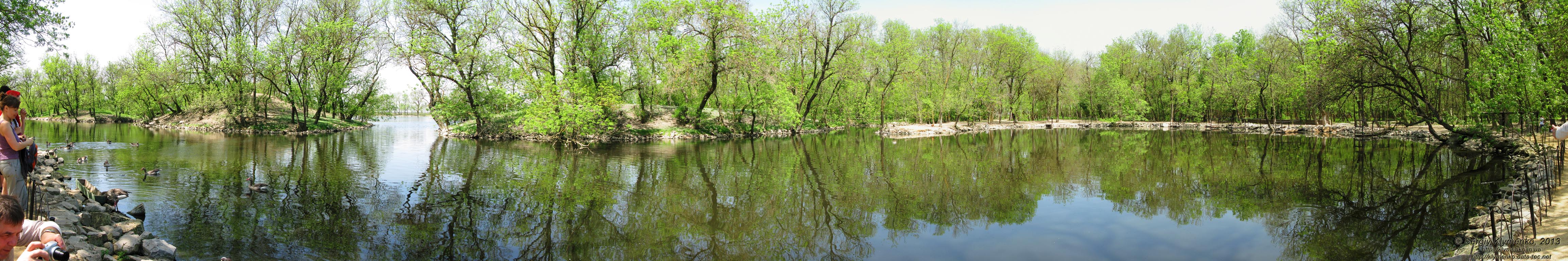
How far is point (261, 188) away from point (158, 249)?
6.20 meters

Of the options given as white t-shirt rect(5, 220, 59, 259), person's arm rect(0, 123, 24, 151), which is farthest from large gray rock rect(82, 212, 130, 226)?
white t-shirt rect(5, 220, 59, 259)

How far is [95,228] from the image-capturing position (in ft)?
23.9

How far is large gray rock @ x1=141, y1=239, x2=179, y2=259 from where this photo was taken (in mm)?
6566

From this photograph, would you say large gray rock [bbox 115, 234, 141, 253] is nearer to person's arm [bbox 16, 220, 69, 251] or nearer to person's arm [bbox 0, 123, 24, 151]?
person's arm [bbox 0, 123, 24, 151]

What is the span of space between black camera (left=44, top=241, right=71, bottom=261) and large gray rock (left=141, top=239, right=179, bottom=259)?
3682mm

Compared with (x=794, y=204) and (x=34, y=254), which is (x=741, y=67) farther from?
(x=34, y=254)

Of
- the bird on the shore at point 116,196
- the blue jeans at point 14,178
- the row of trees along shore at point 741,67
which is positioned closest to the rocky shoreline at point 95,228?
the bird on the shore at point 116,196

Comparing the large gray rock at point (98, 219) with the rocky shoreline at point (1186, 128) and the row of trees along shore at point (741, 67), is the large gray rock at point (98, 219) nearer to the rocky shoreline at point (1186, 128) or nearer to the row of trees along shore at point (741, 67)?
the row of trees along shore at point (741, 67)

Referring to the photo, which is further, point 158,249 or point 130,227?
point 130,227

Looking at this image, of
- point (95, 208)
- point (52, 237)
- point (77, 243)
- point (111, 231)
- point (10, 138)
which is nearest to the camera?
point (52, 237)

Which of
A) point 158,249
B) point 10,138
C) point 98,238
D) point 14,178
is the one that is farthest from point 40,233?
point 14,178

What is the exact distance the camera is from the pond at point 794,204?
771 cm

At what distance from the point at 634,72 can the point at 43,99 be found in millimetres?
66174

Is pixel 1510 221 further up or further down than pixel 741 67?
further down
